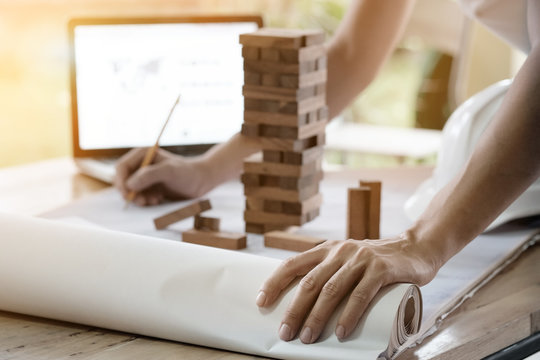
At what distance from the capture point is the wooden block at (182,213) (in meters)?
1.30

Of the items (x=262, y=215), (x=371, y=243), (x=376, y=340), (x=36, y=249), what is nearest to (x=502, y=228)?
(x=262, y=215)

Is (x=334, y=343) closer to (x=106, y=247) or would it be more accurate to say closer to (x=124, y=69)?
(x=106, y=247)

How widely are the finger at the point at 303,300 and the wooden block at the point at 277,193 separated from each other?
423 mm

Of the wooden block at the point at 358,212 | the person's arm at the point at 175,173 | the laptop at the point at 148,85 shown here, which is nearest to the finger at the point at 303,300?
the wooden block at the point at 358,212

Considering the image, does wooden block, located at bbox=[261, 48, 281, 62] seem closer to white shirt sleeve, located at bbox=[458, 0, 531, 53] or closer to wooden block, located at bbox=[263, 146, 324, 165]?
wooden block, located at bbox=[263, 146, 324, 165]

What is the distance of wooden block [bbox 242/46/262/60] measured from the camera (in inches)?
49.7

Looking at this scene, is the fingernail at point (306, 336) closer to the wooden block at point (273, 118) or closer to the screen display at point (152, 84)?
the wooden block at point (273, 118)

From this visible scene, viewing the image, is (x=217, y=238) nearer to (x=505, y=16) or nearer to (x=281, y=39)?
(x=281, y=39)

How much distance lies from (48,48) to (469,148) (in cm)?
422

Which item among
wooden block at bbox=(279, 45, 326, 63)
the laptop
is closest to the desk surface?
wooden block at bbox=(279, 45, 326, 63)

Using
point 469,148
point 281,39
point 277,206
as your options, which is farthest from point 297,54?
point 469,148

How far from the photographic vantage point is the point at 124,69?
1.88 m

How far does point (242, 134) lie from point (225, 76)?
0.62 metres

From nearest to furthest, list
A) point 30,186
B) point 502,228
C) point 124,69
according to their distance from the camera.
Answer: point 502,228 < point 30,186 < point 124,69
